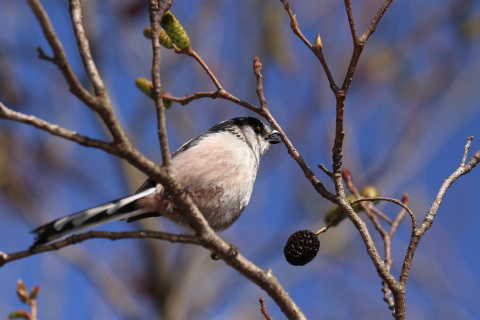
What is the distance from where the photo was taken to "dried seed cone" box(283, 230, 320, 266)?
1.85 m

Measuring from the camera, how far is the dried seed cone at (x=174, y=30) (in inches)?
66.7

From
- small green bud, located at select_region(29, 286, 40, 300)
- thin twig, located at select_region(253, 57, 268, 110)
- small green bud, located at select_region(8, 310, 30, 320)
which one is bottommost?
small green bud, located at select_region(8, 310, 30, 320)

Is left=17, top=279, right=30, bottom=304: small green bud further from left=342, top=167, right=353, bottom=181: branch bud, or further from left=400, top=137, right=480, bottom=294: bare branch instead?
left=342, top=167, right=353, bottom=181: branch bud

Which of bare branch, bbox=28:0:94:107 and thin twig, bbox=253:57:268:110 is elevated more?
thin twig, bbox=253:57:268:110

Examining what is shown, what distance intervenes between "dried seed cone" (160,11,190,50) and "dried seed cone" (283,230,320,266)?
0.71 meters

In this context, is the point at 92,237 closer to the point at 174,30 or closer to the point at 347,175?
the point at 174,30

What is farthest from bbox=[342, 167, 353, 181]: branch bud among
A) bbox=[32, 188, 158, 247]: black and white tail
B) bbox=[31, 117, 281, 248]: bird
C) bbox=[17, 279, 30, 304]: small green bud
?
bbox=[17, 279, 30, 304]: small green bud

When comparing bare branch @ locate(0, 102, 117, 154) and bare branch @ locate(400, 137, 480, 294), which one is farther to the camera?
bare branch @ locate(400, 137, 480, 294)

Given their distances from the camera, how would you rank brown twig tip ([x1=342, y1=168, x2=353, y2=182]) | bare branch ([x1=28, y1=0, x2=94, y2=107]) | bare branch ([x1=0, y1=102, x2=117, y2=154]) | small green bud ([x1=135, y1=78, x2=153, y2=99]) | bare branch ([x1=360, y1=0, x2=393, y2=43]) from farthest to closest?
brown twig tip ([x1=342, y1=168, x2=353, y2=182]), small green bud ([x1=135, y1=78, x2=153, y2=99]), bare branch ([x1=360, y1=0, x2=393, y2=43]), bare branch ([x1=0, y1=102, x2=117, y2=154]), bare branch ([x1=28, y1=0, x2=94, y2=107])

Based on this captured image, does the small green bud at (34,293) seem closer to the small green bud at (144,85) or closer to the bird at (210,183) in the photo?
the bird at (210,183)

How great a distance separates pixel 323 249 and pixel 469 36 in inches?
94.5

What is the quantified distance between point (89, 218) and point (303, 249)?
27.1 inches

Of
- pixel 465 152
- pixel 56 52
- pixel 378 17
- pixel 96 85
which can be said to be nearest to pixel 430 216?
pixel 465 152

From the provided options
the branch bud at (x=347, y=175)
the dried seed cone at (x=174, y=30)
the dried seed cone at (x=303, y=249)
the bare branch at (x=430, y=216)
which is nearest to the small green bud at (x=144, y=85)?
the dried seed cone at (x=174, y=30)
